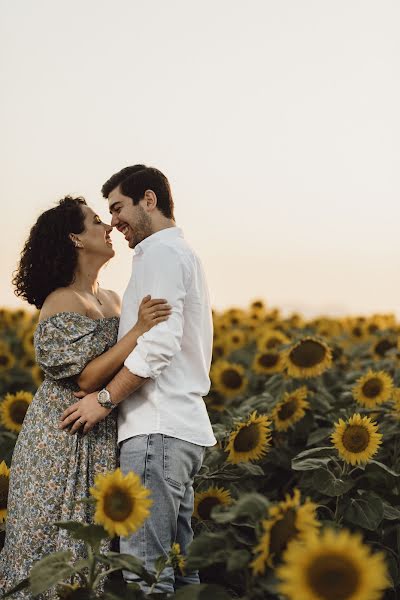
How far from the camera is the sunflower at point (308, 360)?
620 centimetres

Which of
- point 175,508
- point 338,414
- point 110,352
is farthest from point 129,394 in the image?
point 338,414

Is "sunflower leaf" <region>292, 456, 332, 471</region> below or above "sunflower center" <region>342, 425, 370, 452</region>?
below

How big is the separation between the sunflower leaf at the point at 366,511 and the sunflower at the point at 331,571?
2217mm

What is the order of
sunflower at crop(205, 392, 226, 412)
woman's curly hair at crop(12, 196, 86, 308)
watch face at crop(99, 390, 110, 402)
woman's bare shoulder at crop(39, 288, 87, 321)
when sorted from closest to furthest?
watch face at crop(99, 390, 110, 402), woman's bare shoulder at crop(39, 288, 87, 321), woman's curly hair at crop(12, 196, 86, 308), sunflower at crop(205, 392, 226, 412)

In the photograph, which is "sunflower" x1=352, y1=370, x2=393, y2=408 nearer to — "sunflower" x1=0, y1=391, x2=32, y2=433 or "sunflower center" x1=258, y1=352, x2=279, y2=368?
"sunflower center" x1=258, y1=352, x2=279, y2=368

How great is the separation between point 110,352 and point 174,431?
0.45m

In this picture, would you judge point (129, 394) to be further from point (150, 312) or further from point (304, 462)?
point (304, 462)

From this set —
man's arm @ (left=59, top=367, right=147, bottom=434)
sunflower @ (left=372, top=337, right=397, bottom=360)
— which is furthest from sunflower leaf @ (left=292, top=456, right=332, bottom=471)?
sunflower @ (left=372, top=337, right=397, bottom=360)

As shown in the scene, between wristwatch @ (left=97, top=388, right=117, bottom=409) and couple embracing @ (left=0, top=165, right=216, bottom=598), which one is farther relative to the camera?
wristwatch @ (left=97, top=388, right=117, bottom=409)

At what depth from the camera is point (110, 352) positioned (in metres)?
3.68

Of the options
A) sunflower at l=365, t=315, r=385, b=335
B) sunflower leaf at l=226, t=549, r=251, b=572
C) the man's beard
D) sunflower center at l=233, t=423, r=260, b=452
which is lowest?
sunflower center at l=233, t=423, r=260, b=452

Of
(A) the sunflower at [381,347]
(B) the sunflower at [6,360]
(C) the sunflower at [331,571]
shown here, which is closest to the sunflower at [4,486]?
(C) the sunflower at [331,571]

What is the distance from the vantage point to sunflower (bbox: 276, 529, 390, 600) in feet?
6.74

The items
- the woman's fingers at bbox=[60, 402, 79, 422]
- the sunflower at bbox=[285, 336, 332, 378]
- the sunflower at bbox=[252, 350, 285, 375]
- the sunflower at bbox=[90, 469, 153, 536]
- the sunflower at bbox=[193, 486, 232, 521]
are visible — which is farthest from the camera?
the sunflower at bbox=[252, 350, 285, 375]
